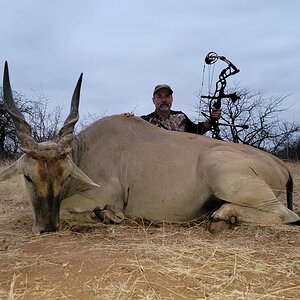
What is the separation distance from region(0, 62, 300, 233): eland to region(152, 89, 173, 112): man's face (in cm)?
190

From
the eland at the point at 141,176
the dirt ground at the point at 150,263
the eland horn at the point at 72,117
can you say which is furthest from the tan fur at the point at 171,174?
the eland horn at the point at 72,117

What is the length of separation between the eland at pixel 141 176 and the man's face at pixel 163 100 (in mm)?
1903

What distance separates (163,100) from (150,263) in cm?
462

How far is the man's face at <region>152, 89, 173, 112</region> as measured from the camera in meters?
7.29

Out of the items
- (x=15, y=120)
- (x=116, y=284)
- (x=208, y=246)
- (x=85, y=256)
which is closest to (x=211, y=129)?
(x=15, y=120)

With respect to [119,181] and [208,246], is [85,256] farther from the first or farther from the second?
[119,181]

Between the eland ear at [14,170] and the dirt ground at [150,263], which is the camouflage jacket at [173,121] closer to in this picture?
the dirt ground at [150,263]

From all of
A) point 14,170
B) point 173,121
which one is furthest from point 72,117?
point 173,121

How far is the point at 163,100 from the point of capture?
24.0ft

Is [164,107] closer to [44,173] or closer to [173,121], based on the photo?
[173,121]

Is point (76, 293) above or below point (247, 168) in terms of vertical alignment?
below

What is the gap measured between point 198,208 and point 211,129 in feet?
11.0

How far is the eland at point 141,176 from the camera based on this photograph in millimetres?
4262

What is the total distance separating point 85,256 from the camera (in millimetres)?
3154
